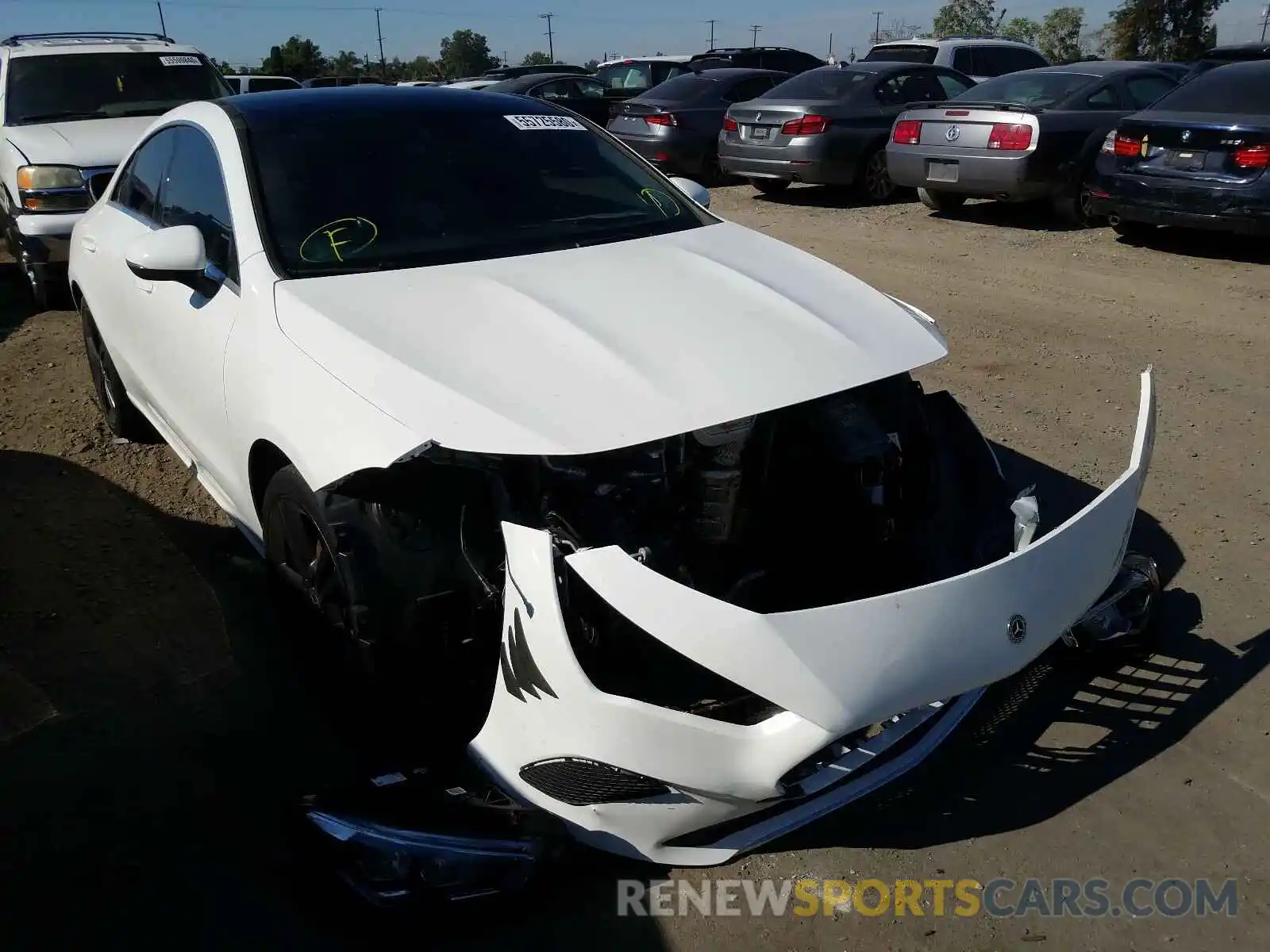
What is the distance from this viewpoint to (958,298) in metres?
7.56

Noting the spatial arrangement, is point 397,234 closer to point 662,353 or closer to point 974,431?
point 662,353

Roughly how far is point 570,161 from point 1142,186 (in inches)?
246

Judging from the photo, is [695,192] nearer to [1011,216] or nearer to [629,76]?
[1011,216]

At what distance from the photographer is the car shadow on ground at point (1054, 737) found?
108 inches

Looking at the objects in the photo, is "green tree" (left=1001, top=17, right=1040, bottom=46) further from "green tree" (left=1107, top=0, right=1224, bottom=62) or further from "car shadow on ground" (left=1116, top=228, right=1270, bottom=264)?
"car shadow on ground" (left=1116, top=228, right=1270, bottom=264)

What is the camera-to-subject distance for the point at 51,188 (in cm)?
708

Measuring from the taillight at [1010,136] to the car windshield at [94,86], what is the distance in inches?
264

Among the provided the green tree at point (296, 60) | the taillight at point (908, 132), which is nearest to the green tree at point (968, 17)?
the green tree at point (296, 60)

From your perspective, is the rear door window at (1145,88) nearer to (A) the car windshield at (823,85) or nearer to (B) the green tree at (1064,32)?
(A) the car windshield at (823,85)

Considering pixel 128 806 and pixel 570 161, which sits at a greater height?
pixel 570 161

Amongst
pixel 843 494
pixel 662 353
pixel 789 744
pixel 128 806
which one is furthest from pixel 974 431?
pixel 128 806

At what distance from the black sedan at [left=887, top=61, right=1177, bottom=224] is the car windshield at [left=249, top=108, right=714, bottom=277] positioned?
6.62 meters

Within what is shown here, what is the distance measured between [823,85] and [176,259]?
1019 cm

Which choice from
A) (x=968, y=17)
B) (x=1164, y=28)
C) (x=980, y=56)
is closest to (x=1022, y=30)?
(x=968, y=17)
